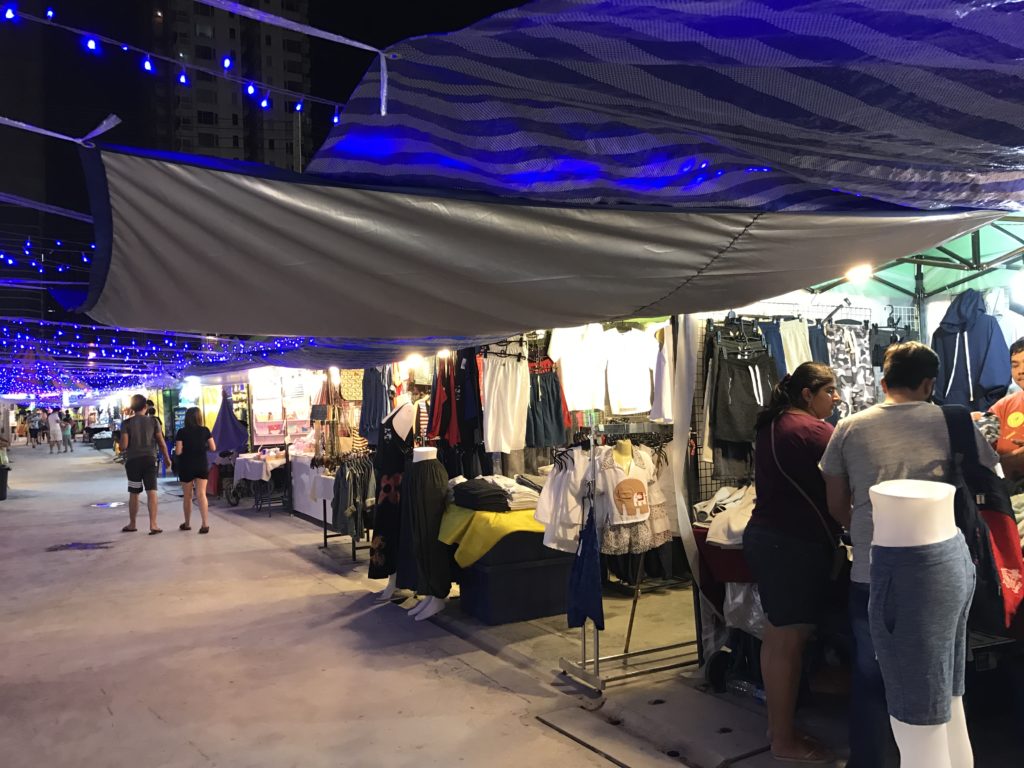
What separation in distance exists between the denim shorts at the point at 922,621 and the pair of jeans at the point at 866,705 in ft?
3.98

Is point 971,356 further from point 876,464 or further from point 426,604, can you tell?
point 426,604

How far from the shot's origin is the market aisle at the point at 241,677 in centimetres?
388

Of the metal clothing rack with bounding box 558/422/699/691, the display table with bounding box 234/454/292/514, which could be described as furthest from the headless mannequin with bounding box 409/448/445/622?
the display table with bounding box 234/454/292/514

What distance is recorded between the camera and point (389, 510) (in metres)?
6.54

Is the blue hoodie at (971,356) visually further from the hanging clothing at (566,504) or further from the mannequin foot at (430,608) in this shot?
the mannequin foot at (430,608)

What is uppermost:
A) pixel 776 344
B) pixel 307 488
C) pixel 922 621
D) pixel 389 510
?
pixel 776 344

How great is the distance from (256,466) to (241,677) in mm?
7702

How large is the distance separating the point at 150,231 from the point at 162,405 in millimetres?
24470

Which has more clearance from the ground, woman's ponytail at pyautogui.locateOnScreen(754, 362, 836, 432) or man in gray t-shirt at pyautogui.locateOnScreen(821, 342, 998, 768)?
woman's ponytail at pyautogui.locateOnScreen(754, 362, 836, 432)

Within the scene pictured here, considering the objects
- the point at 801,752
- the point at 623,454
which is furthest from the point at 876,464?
the point at 623,454

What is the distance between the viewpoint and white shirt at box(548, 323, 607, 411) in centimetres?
584

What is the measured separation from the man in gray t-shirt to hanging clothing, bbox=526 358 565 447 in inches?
152

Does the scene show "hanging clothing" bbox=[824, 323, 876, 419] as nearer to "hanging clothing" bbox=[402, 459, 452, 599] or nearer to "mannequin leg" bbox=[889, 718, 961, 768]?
"hanging clothing" bbox=[402, 459, 452, 599]

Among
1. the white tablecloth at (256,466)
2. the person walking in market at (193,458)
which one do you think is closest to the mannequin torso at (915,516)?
the person walking in market at (193,458)
